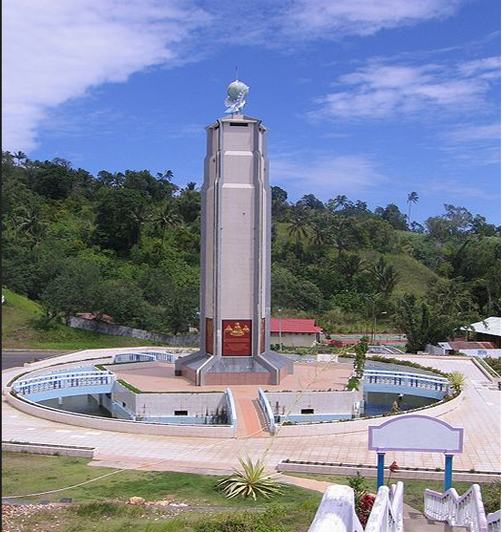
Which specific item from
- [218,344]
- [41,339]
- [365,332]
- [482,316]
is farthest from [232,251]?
[482,316]

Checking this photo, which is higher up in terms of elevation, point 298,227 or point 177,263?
point 298,227

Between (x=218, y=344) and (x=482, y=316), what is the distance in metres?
34.7

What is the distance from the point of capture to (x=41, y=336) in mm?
41656

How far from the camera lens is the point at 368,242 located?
7281cm

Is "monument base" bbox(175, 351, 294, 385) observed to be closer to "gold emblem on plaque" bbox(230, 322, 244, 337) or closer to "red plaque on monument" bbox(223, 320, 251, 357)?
"red plaque on monument" bbox(223, 320, 251, 357)

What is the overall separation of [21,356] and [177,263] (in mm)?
22569

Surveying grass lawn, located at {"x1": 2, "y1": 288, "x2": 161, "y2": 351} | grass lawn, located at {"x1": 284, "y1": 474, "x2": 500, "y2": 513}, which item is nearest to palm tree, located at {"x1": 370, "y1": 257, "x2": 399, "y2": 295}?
grass lawn, located at {"x1": 2, "y1": 288, "x2": 161, "y2": 351}

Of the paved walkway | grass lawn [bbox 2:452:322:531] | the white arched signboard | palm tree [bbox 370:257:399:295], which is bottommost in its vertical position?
the paved walkway

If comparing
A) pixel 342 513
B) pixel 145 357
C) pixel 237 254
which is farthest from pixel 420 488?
pixel 145 357

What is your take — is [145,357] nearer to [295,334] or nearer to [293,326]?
[295,334]

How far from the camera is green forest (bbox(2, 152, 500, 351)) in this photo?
145 ft

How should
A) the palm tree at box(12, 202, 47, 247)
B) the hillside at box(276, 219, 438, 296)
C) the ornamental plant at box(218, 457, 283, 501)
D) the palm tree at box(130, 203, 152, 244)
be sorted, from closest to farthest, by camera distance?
the ornamental plant at box(218, 457, 283, 501)
the palm tree at box(12, 202, 47, 247)
the palm tree at box(130, 203, 152, 244)
the hillside at box(276, 219, 438, 296)

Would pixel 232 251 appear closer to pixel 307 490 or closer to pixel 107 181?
pixel 307 490

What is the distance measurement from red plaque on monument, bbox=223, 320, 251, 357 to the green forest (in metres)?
18.6
